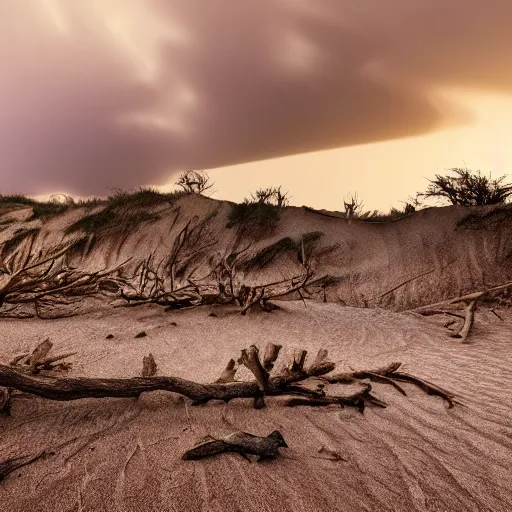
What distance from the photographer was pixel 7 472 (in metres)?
1.63

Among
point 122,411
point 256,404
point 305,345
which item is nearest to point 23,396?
point 122,411

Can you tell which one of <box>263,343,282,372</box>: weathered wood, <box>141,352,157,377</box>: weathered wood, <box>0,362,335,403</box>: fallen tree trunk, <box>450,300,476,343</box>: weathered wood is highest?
<box>450,300,476,343</box>: weathered wood

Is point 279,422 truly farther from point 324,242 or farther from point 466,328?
point 324,242

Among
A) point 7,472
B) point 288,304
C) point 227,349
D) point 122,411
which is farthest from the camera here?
point 288,304

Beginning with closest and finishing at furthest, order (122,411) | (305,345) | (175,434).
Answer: (175,434)
(122,411)
(305,345)

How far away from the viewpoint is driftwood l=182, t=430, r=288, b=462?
5.96 feet

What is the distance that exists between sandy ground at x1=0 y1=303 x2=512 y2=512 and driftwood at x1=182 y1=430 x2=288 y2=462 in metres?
0.04

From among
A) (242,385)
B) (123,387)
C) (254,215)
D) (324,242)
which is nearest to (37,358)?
(123,387)

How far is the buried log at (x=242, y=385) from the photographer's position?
217 centimetres

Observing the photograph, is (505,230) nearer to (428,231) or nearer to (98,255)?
(428,231)

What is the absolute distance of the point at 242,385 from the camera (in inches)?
103

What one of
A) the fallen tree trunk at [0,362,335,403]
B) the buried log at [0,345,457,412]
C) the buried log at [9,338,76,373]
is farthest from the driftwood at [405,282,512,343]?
the buried log at [9,338,76,373]

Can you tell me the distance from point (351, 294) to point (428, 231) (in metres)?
3.45

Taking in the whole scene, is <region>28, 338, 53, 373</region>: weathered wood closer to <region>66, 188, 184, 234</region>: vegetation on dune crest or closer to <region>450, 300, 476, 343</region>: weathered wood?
<region>450, 300, 476, 343</region>: weathered wood
